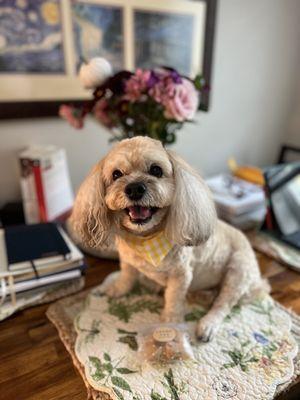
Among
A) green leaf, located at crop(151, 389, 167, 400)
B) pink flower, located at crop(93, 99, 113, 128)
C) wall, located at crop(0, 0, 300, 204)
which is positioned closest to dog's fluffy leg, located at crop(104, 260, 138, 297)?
green leaf, located at crop(151, 389, 167, 400)

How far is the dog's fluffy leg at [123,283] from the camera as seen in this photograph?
3.11ft

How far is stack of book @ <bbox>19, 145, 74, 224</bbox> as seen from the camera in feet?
3.77

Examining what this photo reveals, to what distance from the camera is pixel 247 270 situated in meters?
0.89

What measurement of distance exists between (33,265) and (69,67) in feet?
2.44

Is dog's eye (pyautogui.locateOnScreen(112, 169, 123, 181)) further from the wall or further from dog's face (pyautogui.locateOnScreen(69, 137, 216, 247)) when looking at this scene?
the wall

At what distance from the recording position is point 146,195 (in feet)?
2.11

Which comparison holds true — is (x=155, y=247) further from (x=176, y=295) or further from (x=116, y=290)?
(x=116, y=290)

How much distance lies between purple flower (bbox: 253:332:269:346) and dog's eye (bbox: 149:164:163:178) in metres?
0.48

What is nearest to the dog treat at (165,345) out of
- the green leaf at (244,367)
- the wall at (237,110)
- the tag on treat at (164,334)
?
the tag on treat at (164,334)

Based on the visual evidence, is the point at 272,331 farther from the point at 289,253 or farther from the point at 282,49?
the point at 282,49

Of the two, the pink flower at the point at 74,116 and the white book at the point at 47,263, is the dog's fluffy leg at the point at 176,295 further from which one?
the pink flower at the point at 74,116

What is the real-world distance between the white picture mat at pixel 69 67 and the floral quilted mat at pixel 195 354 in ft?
2.48

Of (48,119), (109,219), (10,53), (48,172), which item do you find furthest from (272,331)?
(10,53)

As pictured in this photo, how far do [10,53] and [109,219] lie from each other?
0.74 metres
